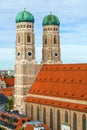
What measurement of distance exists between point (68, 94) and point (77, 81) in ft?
13.0

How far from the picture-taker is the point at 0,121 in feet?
358

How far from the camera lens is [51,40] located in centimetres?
11994

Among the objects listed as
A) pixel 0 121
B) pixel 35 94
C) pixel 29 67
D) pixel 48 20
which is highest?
pixel 48 20

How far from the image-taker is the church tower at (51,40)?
120062 millimetres

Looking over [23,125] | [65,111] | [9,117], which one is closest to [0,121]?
[9,117]

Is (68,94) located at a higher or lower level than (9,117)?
higher

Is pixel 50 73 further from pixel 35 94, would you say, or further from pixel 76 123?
pixel 76 123

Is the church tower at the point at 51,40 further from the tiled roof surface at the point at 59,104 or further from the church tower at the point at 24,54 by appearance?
the tiled roof surface at the point at 59,104

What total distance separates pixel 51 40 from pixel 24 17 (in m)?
12.0

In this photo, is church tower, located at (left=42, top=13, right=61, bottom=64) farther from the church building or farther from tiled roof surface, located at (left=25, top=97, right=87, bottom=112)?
tiled roof surface, located at (left=25, top=97, right=87, bottom=112)

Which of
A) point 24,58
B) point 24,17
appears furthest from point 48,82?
point 24,17

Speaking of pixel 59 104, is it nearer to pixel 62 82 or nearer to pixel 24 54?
pixel 62 82

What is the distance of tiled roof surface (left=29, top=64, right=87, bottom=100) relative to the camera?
92000 millimetres

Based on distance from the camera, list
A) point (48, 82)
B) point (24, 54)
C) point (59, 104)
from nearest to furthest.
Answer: point (59, 104) < point (48, 82) < point (24, 54)
